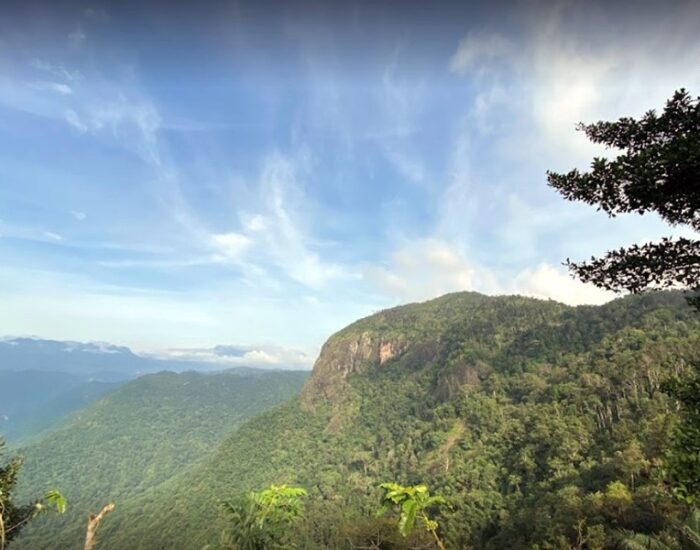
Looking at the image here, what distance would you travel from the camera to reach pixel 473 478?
73.3 metres

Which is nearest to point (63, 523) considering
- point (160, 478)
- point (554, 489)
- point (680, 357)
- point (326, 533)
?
point (160, 478)

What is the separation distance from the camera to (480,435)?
300ft

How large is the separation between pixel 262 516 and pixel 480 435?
282ft

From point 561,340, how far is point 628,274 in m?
122

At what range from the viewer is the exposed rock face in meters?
169

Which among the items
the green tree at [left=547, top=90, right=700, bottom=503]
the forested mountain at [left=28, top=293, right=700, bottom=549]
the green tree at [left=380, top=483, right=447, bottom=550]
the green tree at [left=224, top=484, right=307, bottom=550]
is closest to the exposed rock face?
the forested mountain at [left=28, top=293, right=700, bottom=549]

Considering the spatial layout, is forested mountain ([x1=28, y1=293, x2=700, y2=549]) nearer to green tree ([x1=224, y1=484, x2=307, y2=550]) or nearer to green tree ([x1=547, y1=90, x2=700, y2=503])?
green tree ([x1=547, y1=90, x2=700, y2=503])

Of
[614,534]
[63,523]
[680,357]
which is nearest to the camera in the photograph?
[614,534]

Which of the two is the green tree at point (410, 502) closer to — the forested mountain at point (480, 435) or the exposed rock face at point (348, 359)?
the forested mountain at point (480, 435)

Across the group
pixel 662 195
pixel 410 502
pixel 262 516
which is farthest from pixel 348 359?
pixel 662 195

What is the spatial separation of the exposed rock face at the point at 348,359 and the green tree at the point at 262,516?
494 feet

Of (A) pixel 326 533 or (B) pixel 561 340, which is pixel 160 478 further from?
(B) pixel 561 340

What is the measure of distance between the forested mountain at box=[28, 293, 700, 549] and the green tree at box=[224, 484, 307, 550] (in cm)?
811

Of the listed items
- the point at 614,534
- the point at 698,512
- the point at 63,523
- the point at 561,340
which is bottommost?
the point at 63,523
